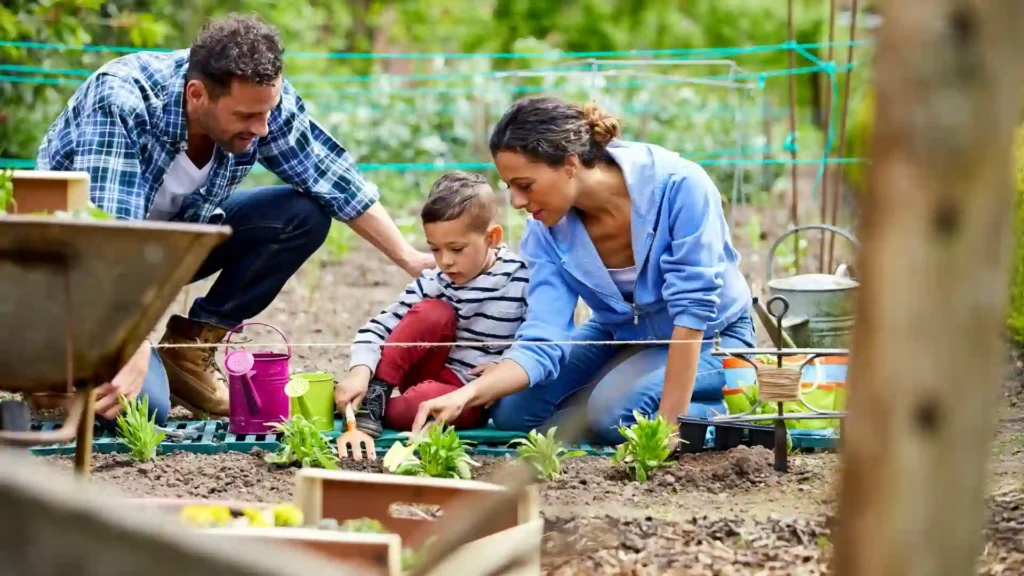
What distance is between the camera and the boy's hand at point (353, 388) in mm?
4402

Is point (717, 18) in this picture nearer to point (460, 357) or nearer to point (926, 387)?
point (460, 357)

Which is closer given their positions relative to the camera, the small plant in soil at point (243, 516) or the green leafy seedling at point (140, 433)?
the small plant in soil at point (243, 516)

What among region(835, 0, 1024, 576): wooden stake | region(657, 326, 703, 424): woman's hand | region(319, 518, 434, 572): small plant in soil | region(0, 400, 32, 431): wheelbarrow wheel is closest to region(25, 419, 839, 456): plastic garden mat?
region(657, 326, 703, 424): woman's hand

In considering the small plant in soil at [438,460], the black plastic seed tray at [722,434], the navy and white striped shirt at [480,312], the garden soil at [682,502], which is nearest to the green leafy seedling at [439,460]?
the small plant in soil at [438,460]

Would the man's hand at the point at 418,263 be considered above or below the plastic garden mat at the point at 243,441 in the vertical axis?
above

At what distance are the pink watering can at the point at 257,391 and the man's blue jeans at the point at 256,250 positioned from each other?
49 centimetres

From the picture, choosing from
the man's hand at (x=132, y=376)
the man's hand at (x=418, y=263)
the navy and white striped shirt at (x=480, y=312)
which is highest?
the man's hand at (x=418, y=263)

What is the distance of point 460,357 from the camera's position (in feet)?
15.3

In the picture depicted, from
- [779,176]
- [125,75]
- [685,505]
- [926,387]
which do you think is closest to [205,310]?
[125,75]

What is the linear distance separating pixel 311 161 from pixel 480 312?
898mm

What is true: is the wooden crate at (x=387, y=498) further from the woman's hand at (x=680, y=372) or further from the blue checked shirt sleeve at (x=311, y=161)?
the blue checked shirt sleeve at (x=311, y=161)

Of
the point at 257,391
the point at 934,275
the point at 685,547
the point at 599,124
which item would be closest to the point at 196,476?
the point at 257,391

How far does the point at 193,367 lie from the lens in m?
4.75

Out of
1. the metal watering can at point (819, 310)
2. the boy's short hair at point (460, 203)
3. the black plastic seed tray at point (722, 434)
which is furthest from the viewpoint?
the metal watering can at point (819, 310)
